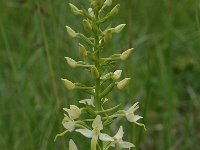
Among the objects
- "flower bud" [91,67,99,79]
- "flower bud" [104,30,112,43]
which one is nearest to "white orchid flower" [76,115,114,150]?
"flower bud" [91,67,99,79]

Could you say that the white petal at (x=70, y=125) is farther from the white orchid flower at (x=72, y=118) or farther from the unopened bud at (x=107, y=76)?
the unopened bud at (x=107, y=76)

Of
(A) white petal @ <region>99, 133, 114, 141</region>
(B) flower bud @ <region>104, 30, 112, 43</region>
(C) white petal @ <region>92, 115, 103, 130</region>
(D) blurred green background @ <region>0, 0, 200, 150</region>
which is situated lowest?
(A) white petal @ <region>99, 133, 114, 141</region>

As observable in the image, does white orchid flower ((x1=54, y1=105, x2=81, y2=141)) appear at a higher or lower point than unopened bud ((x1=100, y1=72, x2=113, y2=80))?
lower

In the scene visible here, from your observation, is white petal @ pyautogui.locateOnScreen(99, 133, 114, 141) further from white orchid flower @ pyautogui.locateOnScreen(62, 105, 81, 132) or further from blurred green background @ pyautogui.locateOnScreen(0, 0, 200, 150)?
blurred green background @ pyautogui.locateOnScreen(0, 0, 200, 150)

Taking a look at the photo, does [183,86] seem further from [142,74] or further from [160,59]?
[160,59]

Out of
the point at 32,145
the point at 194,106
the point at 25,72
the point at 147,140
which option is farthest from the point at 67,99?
→ the point at 194,106

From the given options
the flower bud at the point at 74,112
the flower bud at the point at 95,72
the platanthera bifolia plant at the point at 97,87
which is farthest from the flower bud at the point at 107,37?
the flower bud at the point at 74,112

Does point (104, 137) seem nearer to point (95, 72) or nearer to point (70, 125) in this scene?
point (70, 125)

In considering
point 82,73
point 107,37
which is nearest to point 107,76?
point 107,37

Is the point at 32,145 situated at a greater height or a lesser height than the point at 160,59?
lesser
